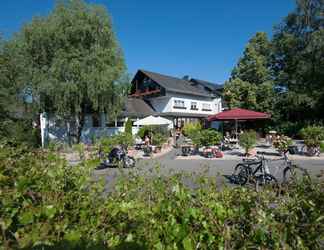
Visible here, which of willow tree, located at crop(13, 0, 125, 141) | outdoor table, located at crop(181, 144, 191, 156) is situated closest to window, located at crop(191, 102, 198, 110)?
willow tree, located at crop(13, 0, 125, 141)

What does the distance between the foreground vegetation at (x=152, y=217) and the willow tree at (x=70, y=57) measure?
743 inches

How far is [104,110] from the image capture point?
2214 centimetres

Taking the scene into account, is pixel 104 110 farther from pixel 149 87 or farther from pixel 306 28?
pixel 306 28

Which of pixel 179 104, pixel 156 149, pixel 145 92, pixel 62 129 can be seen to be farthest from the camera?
pixel 179 104

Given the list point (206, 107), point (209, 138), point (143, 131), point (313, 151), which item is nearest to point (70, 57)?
point (143, 131)

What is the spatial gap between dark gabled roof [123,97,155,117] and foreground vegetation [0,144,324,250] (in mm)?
27112

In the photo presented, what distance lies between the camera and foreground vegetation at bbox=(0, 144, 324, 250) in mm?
1196

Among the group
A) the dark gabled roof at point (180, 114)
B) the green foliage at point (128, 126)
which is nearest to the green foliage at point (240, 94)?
the dark gabled roof at point (180, 114)

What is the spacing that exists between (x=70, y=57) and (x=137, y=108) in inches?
559

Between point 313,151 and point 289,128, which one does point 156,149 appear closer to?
point 313,151

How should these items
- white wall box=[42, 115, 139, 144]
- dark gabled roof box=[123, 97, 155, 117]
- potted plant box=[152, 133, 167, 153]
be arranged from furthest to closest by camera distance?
dark gabled roof box=[123, 97, 155, 117] → white wall box=[42, 115, 139, 144] → potted plant box=[152, 133, 167, 153]

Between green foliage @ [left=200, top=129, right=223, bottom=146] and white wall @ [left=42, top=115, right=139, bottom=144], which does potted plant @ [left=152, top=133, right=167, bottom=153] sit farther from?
white wall @ [left=42, top=115, right=139, bottom=144]

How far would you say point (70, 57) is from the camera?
19.8m

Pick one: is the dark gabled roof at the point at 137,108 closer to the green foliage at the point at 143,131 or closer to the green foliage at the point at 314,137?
the green foliage at the point at 143,131
